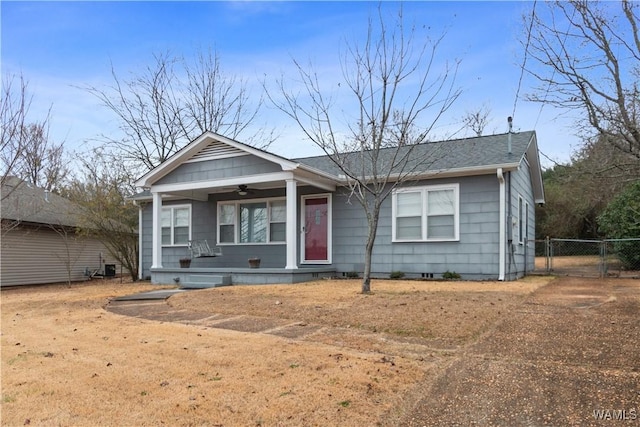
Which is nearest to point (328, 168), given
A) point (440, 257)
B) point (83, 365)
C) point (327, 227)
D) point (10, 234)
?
point (327, 227)

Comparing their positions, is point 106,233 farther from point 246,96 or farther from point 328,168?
point 246,96

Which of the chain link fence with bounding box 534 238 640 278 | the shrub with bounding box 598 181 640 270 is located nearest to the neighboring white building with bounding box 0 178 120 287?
the chain link fence with bounding box 534 238 640 278

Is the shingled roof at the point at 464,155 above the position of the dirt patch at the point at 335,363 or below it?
above

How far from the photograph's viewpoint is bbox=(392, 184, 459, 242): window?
40.0ft

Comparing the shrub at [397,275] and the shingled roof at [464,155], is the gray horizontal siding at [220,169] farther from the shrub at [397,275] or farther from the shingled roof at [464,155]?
the shrub at [397,275]

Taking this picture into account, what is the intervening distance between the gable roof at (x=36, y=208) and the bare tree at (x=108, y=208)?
77 centimetres

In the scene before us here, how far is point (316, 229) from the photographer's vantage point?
46.1 ft

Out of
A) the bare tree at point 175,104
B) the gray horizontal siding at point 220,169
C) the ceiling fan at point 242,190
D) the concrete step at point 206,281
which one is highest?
the bare tree at point 175,104

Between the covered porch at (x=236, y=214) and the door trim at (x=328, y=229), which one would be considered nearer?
the covered porch at (x=236, y=214)

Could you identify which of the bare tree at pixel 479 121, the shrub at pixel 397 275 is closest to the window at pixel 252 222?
the shrub at pixel 397 275

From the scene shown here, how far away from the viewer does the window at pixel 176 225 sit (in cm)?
1636

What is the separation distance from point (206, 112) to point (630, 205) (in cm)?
2012

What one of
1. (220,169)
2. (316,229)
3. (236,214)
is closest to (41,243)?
(236,214)

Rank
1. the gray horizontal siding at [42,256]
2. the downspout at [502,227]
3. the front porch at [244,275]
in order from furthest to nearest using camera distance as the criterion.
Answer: the gray horizontal siding at [42,256]
the front porch at [244,275]
the downspout at [502,227]
